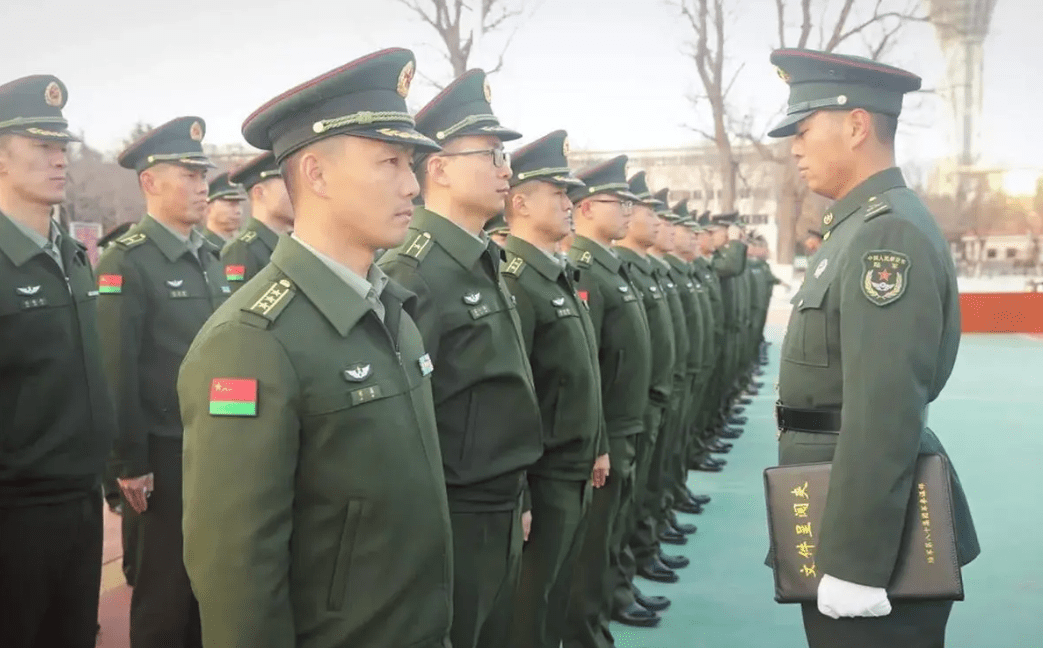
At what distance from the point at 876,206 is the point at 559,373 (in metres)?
1.22

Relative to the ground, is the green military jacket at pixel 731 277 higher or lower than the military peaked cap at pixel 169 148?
lower

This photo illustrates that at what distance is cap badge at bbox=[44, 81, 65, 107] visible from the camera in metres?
3.11

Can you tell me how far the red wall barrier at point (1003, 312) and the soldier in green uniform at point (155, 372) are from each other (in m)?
18.0

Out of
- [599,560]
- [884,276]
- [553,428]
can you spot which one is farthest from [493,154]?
[599,560]

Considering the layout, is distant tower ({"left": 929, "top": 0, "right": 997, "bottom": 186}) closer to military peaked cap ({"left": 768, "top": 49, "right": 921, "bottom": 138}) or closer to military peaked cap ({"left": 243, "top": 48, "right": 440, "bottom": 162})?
military peaked cap ({"left": 768, "top": 49, "right": 921, "bottom": 138})

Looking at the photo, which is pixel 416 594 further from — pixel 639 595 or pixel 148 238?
pixel 639 595

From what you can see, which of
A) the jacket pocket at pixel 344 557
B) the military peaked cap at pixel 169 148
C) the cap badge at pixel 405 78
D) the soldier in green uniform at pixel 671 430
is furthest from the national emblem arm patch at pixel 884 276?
the soldier in green uniform at pixel 671 430

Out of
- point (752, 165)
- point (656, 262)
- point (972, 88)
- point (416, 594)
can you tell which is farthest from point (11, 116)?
point (972, 88)

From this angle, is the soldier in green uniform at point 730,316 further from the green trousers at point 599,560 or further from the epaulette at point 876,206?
the epaulette at point 876,206

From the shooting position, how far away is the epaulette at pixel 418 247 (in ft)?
8.71

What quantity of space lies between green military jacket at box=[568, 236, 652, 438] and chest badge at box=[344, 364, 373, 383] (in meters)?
2.27

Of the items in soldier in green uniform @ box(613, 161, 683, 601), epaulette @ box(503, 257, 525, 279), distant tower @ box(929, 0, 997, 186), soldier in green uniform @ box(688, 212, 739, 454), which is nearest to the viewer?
epaulette @ box(503, 257, 525, 279)

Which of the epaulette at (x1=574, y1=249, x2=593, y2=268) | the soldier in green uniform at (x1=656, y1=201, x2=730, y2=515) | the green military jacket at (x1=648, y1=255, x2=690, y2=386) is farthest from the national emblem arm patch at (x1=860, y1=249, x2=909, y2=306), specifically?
the green military jacket at (x1=648, y1=255, x2=690, y2=386)

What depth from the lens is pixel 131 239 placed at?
3543mm
